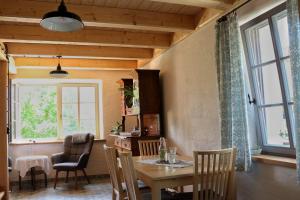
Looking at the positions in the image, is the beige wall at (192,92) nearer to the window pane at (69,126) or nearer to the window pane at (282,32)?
the window pane at (282,32)

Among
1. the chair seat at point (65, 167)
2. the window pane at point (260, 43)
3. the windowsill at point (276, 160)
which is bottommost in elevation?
the chair seat at point (65, 167)

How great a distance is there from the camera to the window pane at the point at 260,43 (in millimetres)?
2869

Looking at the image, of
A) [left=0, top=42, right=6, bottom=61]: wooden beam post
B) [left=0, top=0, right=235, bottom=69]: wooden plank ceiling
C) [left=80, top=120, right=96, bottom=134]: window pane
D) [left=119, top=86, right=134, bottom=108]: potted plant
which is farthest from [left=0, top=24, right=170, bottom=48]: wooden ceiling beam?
[left=80, top=120, right=96, bottom=134]: window pane

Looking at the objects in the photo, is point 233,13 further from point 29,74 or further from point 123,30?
point 29,74

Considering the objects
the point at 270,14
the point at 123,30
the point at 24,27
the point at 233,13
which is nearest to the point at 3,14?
the point at 24,27

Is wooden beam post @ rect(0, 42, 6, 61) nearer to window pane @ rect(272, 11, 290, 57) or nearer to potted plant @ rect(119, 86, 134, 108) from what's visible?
potted plant @ rect(119, 86, 134, 108)

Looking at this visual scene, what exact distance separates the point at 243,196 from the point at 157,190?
1.11 m

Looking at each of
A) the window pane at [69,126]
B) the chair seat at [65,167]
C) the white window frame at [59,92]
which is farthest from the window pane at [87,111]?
the chair seat at [65,167]

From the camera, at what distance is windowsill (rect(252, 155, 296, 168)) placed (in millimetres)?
2388

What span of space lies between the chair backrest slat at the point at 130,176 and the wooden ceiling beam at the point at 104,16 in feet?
5.74

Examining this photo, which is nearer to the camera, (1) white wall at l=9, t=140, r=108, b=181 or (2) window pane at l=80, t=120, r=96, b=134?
(1) white wall at l=9, t=140, r=108, b=181

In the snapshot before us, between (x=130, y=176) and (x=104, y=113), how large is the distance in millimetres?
4031

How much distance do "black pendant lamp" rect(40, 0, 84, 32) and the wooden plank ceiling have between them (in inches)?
37.0

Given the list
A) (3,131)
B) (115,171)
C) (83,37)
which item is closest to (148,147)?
(115,171)
